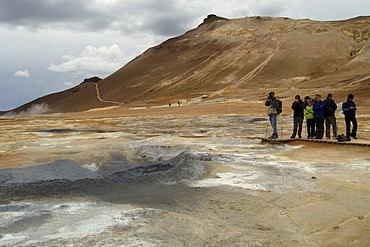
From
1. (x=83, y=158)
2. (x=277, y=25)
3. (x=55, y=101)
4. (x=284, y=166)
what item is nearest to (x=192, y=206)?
(x=284, y=166)

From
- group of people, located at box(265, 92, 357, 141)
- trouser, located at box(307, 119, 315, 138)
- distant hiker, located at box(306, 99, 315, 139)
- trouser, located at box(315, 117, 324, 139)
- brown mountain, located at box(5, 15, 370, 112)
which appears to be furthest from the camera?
brown mountain, located at box(5, 15, 370, 112)

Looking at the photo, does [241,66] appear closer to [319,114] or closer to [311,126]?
[311,126]

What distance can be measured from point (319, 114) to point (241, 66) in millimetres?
72394

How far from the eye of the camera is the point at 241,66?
8625 centimetres

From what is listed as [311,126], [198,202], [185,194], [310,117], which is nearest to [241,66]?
[311,126]

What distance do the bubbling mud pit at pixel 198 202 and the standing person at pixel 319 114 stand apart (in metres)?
2.05

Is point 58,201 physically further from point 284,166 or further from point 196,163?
point 284,166

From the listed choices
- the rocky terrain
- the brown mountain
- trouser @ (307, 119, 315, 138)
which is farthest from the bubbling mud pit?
the brown mountain

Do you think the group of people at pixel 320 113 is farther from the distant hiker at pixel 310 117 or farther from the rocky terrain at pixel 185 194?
the rocky terrain at pixel 185 194

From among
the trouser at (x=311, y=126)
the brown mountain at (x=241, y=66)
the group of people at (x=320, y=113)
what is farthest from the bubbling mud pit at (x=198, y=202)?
the brown mountain at (x=241, y=66)

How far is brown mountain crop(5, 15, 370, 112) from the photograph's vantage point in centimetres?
7055

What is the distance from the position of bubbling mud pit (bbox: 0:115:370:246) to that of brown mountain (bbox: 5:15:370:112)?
4710cm

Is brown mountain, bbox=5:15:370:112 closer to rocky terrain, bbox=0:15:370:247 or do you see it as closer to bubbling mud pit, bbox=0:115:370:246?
rocky terrain, bbox=0:15:370:247

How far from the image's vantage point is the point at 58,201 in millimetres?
7676
